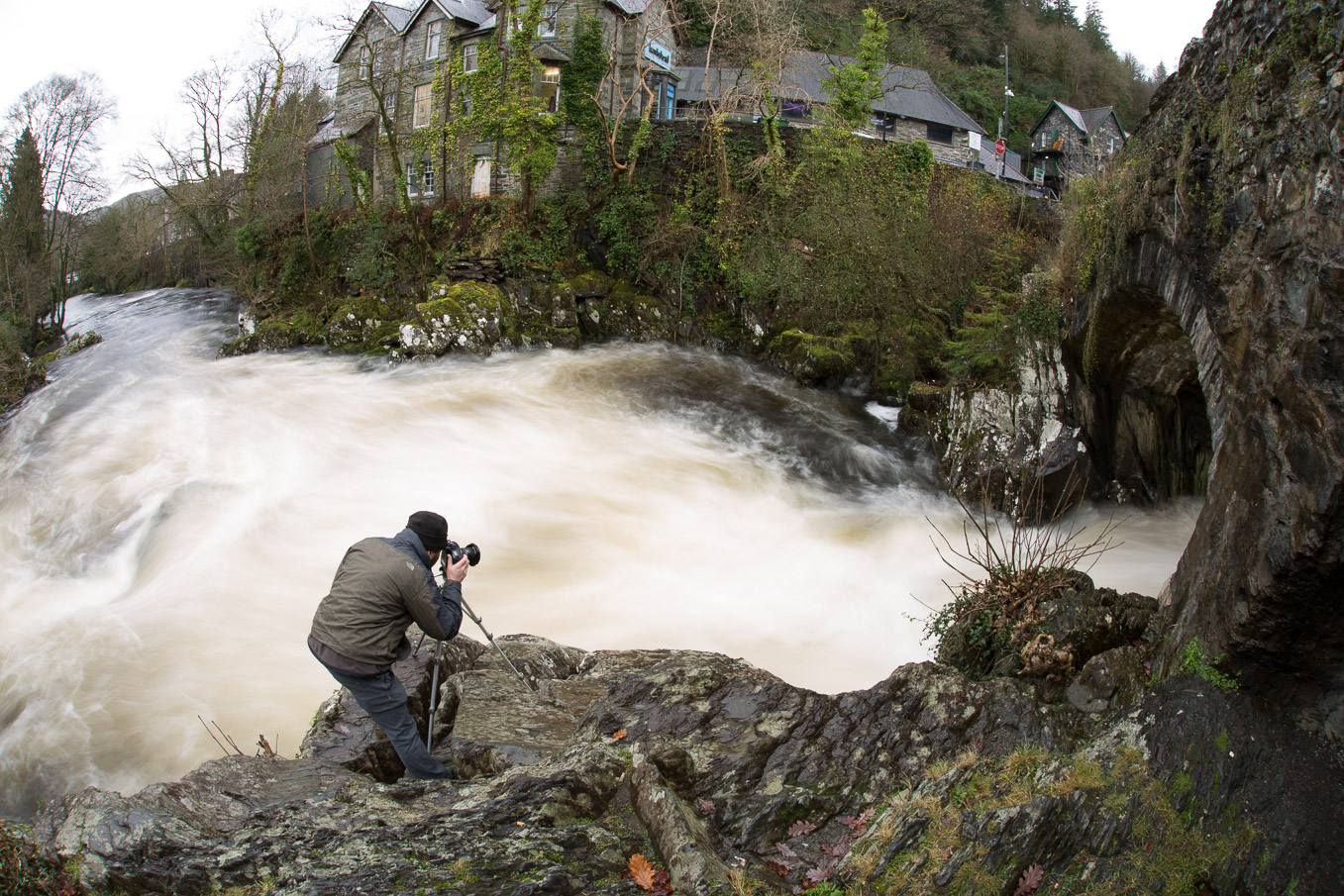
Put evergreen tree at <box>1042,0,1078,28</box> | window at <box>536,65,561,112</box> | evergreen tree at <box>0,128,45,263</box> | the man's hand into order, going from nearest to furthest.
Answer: the man's hand < window at <box>536,65,561,112</box> < evergreen tree at <box>0,128,45,263</box> < evergreen tree at <box>1042,0,1078,28</box>

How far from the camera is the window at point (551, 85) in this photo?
23520 millimetres

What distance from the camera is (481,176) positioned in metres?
24.8

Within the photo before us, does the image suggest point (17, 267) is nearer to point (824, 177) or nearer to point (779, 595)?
point (824, 177)

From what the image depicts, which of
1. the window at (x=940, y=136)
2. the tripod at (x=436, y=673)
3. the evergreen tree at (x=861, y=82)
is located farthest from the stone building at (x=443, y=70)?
the tripod at (x=436, y=673)

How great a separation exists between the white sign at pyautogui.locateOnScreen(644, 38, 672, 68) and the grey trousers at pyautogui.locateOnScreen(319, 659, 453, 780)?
2531 centimetres

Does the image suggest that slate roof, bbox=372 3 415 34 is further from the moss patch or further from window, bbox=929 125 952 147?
the moss patch

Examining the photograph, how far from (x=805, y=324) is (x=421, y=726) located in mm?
14283

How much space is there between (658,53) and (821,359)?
54.4 ft

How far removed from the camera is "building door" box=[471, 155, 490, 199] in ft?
80.6

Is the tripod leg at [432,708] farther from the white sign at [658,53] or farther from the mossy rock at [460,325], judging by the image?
the white sign at [658,53]

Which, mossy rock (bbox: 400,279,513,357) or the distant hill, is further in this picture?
the distant hill

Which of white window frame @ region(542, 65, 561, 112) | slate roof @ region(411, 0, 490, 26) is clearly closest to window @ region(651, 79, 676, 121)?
white window frame @ region(542, 65, 561, 112)

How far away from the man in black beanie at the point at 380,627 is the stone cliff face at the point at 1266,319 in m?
4.61

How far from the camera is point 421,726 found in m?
5.44
